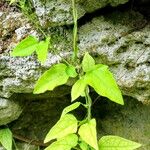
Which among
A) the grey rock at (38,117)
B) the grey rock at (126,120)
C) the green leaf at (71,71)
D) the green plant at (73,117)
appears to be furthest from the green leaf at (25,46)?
the grey rock at (126,120)

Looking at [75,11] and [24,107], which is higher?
[75,11]

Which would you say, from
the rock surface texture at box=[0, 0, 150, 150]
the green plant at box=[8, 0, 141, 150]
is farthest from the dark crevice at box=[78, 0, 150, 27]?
the green plant at box=[8, 0, 141, 150]

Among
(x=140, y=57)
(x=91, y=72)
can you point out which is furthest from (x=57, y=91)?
(x=91, y=72)

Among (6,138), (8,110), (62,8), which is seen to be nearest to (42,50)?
(62,8)

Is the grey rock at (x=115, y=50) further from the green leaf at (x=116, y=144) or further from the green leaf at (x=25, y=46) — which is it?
the green leaf at (x=116, y=144)

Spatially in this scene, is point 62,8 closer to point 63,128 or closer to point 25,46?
point 25,46

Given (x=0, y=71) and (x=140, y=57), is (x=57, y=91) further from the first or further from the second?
(x=140, y=57)

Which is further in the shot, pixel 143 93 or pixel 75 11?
pixel 143 93
